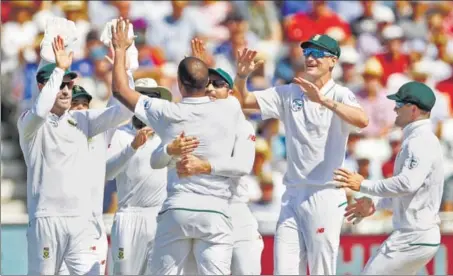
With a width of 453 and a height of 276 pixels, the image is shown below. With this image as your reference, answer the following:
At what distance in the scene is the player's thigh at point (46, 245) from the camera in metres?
11.6

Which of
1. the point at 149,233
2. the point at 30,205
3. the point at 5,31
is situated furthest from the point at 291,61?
the point at 30,205

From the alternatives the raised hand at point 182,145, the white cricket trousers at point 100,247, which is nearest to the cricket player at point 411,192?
the raised hand at point 182,145

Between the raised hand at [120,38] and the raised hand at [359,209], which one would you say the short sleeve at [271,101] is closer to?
the raised hand at [359,209]

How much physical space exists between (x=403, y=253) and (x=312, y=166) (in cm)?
98

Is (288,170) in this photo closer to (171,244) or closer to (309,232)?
(309,232)

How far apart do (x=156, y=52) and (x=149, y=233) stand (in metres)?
5.56

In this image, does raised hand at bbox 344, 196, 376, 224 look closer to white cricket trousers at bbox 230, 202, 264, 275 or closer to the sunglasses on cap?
the sunglasses on cap

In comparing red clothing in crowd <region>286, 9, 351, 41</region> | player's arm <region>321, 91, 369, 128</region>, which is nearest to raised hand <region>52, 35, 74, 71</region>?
player's arm <region>321, 91, 369, 128</region>

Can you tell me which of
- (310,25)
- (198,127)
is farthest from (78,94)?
(310,25)

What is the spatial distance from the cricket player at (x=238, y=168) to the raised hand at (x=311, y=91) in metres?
0.54

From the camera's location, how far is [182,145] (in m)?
10.5

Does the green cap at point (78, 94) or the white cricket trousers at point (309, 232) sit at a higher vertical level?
the green cap at point (78, 94)

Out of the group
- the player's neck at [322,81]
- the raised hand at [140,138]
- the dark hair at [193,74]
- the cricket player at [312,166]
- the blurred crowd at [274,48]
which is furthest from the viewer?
the blurred crowd at [274,48]

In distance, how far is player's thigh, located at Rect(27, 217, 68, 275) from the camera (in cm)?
1158
